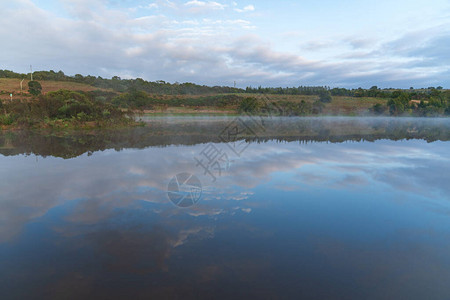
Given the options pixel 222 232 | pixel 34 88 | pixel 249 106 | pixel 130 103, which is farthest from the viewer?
pixel 249 106

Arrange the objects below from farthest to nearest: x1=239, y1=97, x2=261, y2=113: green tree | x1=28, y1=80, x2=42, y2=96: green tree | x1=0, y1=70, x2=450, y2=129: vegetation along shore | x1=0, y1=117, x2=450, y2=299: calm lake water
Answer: x1=239, y1=97, x2=261, y2=113: green tree, x1=28, y1=80, x2=42, y2=96: green tree, x1=0, y1=70, x2=450, y2=129: vegetation along shore, x1=0, y1=117, x2=450, y2=299: calm lake water

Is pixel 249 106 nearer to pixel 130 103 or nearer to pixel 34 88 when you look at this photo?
pixel 130 103

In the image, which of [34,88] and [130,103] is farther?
[130,103]

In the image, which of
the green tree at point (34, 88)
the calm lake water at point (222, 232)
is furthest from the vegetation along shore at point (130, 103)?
the calm lake water at point (222, 232)

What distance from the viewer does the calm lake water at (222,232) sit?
157 inches

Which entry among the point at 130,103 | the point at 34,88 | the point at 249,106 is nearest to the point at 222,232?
the point at 130,103

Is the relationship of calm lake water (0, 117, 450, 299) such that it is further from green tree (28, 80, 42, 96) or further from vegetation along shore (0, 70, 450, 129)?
green tree (28, 80, 42, 96)

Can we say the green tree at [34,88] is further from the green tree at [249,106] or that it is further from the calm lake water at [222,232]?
the calm lake water at [222,232]

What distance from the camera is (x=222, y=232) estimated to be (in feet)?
18.3

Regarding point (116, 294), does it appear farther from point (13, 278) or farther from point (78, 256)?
point (13, 278)

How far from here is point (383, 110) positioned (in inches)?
2564

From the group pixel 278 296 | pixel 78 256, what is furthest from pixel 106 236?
pixel 278 296

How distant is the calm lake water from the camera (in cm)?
399

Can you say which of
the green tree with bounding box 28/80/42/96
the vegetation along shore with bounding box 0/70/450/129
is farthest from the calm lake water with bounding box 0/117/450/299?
the green tree with bounding box 28/80/42/96
